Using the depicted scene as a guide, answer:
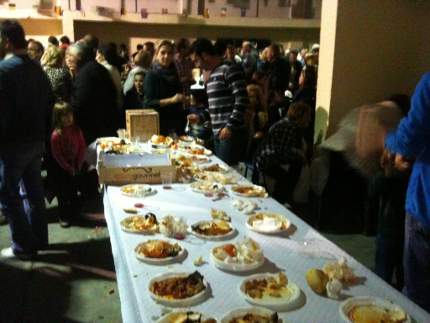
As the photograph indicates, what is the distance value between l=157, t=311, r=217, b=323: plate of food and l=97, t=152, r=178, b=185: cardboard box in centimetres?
131

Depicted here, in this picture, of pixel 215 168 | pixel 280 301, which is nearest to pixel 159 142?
pixel 215 168

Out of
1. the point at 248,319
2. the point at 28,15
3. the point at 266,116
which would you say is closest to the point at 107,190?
the point at 248,319

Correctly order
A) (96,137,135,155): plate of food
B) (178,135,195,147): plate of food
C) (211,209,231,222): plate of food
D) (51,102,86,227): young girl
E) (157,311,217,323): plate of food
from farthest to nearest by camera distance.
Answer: (51,102,86,227): young girl → (178,135,195,147): plate of food → (96,137,135,155): plate of food → (211,209,231,222): plate of food → (157,311,217,323): plate of food

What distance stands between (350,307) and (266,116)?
11.1 feet

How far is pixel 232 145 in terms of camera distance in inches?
133

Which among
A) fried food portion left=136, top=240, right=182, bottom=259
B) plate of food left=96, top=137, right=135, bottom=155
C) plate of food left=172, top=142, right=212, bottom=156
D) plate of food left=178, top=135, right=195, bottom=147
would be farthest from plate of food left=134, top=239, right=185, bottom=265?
plate of food left=178, top=135, right=195, bottom=147

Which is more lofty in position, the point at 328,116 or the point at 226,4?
the point at 226,4

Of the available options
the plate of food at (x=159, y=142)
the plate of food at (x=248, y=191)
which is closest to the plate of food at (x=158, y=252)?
the plate of food at (x=248, y=191)

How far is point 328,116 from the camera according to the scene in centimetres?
379

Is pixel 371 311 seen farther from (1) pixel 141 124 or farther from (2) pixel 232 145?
(1) pixel 141 124

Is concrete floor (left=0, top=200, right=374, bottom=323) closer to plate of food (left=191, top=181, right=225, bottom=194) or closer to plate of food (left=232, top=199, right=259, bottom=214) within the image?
plate of food (left=191, top=181, right=225, bottom=194)

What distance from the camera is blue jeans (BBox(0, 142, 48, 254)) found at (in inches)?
112

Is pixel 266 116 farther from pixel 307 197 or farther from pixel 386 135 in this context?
pixel 386 135

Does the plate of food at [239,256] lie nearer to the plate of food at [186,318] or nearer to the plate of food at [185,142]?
the plate of food at [186,318]
